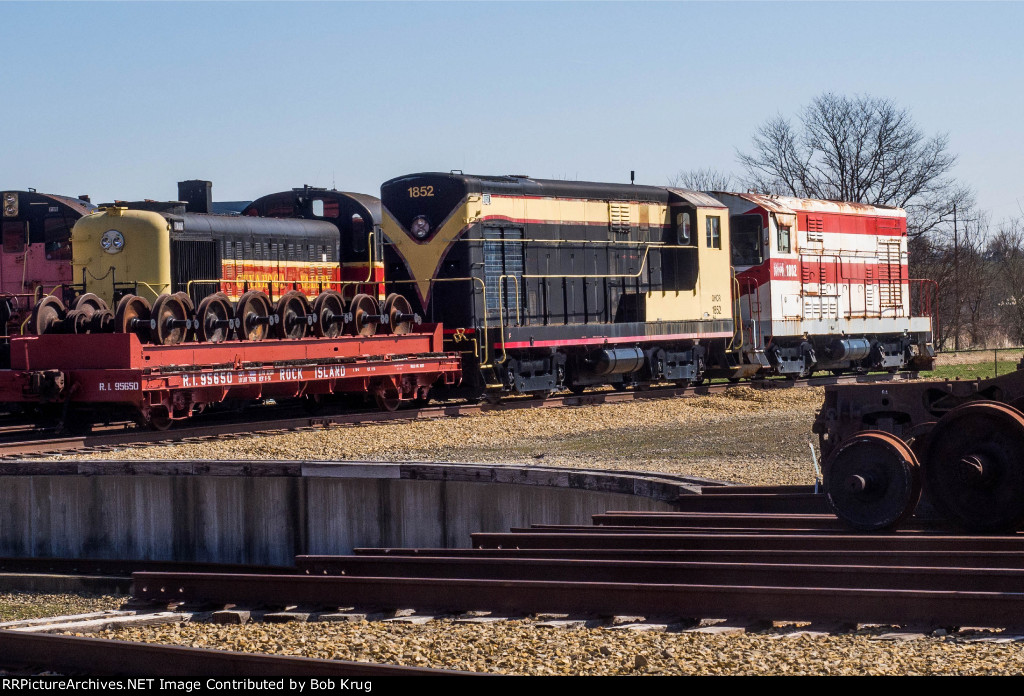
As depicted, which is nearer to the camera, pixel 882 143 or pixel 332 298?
pixel 332 298

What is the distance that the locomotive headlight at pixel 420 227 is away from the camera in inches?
752

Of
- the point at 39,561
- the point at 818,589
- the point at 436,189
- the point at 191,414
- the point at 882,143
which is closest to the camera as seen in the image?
the point at 818,589

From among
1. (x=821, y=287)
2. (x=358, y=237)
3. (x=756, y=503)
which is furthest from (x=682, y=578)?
(x=821, y=287)

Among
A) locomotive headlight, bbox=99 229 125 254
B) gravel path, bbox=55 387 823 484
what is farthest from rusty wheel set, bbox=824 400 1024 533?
locomotive headlight, bbox=99 229 125 254

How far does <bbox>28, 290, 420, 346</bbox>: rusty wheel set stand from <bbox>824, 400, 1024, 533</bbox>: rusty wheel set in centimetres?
1031

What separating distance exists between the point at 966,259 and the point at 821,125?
333 inches

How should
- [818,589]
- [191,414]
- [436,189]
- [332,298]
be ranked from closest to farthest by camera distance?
[818,589]
[191,414]
[332,298]
[436,189]

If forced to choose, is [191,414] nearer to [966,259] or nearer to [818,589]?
[818,589]

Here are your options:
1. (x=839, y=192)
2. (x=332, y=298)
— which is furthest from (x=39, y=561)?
(x=839, y=192)

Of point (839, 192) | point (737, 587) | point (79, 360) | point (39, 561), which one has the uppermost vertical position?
point (839, 192)

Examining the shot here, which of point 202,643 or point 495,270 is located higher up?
point 495,270

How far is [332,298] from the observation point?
57.9 feet

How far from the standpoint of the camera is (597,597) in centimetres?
617

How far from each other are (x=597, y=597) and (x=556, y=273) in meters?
14.1
